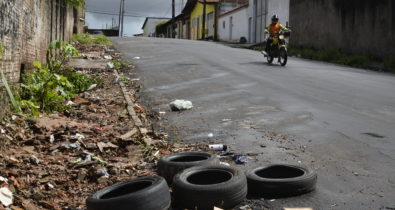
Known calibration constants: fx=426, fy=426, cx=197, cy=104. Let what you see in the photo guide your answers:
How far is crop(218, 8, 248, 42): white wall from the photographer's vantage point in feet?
121

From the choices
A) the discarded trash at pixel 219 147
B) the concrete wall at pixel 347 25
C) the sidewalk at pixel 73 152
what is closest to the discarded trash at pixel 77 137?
the sidewalk at pixel 73 152

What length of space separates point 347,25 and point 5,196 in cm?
2105

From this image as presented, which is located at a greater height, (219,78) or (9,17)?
(9,17)

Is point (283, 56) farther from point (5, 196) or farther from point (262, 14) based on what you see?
point (262, 14)

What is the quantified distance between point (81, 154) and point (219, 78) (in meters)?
6.57

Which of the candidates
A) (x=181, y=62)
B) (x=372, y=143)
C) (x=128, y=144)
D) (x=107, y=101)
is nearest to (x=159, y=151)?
(x=128, y=144)

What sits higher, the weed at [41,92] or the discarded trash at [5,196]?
the weed at [41,92]

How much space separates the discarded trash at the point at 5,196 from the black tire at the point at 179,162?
140 centimetres

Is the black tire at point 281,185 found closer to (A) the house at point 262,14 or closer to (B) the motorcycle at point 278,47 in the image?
(B) the motorcycle at point 278,47

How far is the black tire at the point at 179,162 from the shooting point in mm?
4125

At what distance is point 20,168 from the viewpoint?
414 centimetres

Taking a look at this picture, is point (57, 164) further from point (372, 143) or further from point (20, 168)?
point (372, 143)

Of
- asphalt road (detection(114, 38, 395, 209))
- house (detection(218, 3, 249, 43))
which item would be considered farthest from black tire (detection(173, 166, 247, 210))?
house (detection(218, 3, 249, 43))

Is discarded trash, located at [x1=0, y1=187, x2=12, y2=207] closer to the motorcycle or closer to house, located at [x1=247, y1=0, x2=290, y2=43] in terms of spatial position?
the motorcycle
